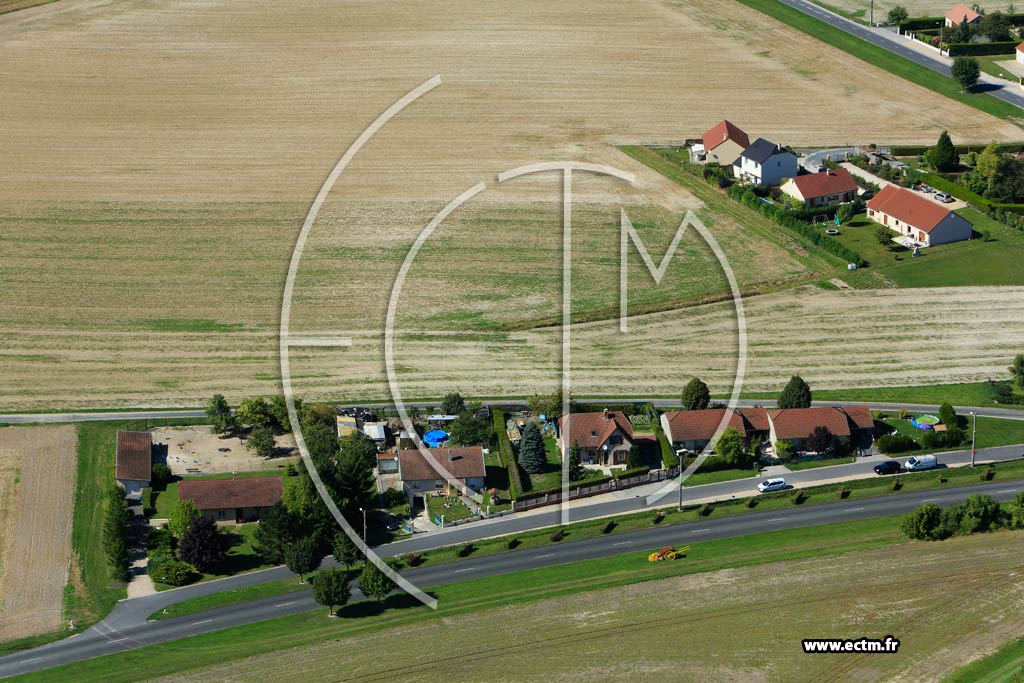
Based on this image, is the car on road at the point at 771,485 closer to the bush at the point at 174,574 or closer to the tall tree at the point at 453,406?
the tall tree at the point at 453,406

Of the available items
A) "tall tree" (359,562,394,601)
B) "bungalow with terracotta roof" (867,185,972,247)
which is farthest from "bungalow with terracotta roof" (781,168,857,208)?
"tall tree" (359,562,394,601)

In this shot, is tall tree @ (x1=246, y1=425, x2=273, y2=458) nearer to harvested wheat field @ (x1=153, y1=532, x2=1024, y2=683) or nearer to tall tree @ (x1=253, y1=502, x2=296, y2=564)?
tall tree @ (x1=253, y1=502, x2=296, y2=564)

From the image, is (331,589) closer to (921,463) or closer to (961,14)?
(921,463)

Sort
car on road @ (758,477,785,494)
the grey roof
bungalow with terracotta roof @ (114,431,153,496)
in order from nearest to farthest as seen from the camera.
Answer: car on road @ (758,477,785,494), bungalow with terracotta roof @ (114,431,153,496), the grey roof

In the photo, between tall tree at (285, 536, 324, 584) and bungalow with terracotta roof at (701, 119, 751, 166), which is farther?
bungalow with terracotta roof at (701, 119, 751, 166)

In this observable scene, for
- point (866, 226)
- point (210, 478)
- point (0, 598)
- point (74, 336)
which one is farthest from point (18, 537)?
point (866, 226)

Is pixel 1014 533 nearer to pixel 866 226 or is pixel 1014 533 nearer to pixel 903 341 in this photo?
pixel 903 341

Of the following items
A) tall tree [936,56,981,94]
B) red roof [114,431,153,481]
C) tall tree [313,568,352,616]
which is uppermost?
tall tree [936,56,981,94]

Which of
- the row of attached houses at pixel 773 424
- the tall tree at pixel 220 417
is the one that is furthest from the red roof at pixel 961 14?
the tall tree at pixel 220 417
